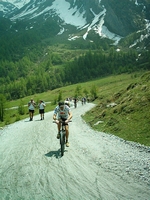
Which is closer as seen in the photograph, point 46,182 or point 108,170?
point 46,182

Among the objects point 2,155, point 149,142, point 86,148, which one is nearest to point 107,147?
point 86,148

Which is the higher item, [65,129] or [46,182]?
[65,129]

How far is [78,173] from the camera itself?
1148 centimetres

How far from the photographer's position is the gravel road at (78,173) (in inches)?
369

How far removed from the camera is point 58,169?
39.9ft

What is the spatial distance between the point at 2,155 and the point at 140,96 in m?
17.1

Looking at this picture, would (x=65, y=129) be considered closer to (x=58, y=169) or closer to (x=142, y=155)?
(x=58, y=169)

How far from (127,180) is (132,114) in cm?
1378

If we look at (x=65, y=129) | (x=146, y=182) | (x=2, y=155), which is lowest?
(x=2, y=155)

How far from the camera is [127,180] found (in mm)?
10258

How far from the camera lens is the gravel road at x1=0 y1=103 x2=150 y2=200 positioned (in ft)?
30.7

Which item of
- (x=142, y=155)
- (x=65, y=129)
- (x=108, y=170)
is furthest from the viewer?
(x=65, y=129)

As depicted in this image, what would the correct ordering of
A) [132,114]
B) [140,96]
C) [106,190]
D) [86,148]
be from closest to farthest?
[106,190] → [86,148] → [132,114] → [140,96]

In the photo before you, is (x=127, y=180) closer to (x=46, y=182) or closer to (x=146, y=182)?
(x=146, y=182)
